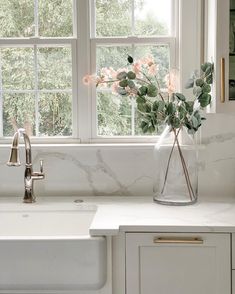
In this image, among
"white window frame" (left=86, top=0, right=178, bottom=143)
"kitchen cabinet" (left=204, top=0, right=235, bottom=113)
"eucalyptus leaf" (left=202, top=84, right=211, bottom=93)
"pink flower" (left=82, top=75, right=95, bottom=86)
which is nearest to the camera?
"kitchen cabinet" (left=204, top=0, right=235, bottom=113)

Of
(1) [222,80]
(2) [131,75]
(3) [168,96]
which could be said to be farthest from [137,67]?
(1) [222,80]

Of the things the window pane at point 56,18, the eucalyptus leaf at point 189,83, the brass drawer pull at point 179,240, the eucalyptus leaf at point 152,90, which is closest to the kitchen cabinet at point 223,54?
the eucalyptus leaf at point 189,83

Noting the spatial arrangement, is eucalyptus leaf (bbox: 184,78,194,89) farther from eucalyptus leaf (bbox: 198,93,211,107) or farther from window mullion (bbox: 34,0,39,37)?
window mullion (bbox: 34,0,39,37)

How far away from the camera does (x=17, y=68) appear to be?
2592 millimetres

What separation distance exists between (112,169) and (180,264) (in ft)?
2.41

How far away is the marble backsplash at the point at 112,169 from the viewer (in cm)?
244

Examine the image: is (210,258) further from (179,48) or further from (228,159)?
(179,48)

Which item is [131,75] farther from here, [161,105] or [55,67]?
[55,67]

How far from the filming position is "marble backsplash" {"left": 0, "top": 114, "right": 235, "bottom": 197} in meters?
2.44

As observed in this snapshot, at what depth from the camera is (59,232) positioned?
2.28 m

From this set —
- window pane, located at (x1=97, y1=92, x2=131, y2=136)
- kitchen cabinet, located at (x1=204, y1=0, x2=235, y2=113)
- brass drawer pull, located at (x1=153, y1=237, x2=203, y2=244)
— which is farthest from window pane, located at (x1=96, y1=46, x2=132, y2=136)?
brass drawer pull, located at (x1=153, y1=237, x2=203, y2=244)

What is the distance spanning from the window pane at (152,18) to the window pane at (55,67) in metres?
0.40

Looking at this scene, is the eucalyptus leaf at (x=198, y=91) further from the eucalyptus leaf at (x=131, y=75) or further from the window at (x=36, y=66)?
the window at (x=36, y=66)

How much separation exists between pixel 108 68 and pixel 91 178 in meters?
0.58
